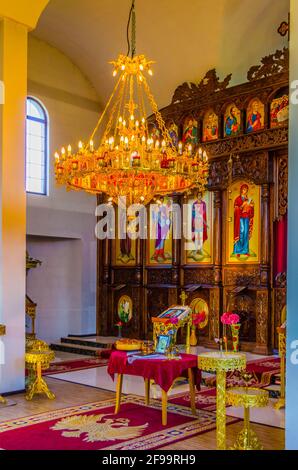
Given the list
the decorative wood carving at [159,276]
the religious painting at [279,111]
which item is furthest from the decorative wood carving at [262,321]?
the religious painting at [279,111]

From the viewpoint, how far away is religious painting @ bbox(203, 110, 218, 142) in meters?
11.3

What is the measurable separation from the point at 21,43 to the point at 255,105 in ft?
15.6

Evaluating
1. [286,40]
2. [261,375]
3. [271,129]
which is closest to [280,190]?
[271,129]

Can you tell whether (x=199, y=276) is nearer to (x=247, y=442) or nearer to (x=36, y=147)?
(x=36, y=147)

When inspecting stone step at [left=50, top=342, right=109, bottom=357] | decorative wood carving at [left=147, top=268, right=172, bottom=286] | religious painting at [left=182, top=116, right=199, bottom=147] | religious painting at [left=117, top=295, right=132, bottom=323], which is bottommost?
stone step at [left=50, top=342, right=109, bottom=357]

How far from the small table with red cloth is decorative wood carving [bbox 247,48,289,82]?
5.93 metres

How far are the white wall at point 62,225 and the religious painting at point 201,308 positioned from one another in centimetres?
287

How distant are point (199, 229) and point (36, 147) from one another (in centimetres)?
401

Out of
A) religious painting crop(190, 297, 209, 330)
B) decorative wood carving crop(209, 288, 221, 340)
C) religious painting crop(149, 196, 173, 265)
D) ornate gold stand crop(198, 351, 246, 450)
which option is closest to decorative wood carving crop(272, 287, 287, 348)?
decorative wood carving crop(209, 288, 221, 340)

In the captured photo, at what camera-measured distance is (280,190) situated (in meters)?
10.3

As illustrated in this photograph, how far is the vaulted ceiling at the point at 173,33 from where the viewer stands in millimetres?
10406

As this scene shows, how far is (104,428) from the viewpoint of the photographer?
5746mm

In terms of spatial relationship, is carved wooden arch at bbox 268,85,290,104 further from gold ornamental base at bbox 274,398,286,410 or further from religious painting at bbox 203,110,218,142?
gold ornamental base at bbox 274,398,286,410

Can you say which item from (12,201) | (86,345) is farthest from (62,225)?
(12,201)
